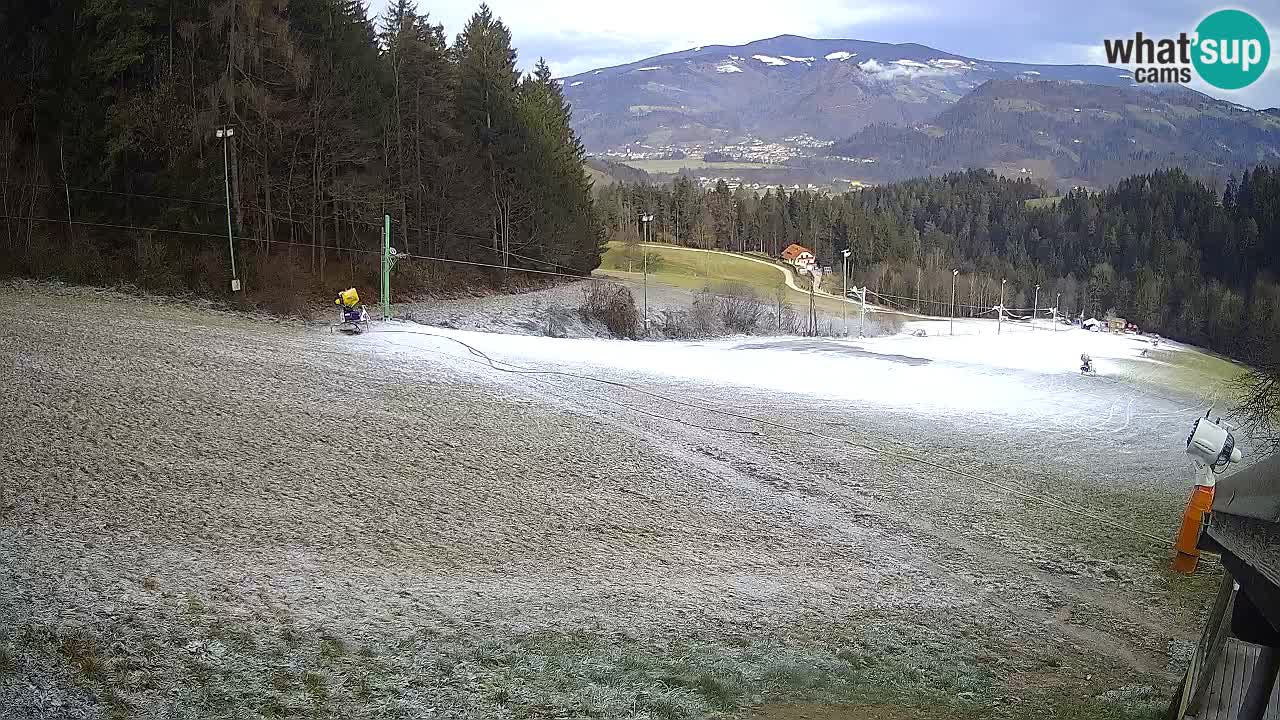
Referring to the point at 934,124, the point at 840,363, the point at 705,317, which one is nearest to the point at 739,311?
the point at 705,317

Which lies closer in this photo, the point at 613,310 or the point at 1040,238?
the point at 613,310

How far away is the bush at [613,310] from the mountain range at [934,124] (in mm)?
13937

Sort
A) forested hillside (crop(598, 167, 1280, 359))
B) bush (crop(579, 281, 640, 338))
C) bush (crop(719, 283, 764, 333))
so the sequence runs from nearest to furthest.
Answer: forested hillside (crop(598, 167, 1280, 359)) < bush (crop(579, 281, 640, 338)) < bush (crop(719, 283, 764, 333))

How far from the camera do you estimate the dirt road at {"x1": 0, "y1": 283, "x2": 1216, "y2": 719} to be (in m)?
6.02

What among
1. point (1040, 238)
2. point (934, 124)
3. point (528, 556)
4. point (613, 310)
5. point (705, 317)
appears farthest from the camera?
point (934, 124)

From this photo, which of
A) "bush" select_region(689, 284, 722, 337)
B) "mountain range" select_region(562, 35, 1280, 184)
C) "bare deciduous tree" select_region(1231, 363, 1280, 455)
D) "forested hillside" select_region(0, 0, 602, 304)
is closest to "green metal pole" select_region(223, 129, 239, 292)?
"forested hillside" select_region(0, 0, 602, 304)

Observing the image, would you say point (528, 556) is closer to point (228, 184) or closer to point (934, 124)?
point (228, 184)

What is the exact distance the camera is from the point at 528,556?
28.1 ft

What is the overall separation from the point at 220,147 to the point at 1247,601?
23062 mm

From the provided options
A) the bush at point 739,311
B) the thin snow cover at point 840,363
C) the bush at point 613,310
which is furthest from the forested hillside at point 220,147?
the bush at point 739,311

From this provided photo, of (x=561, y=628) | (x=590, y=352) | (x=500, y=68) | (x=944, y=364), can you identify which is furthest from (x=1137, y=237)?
(x=561, y=628)

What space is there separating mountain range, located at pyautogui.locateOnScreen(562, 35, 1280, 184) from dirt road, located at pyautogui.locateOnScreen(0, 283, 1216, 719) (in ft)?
44.9

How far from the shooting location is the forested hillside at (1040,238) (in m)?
17.7

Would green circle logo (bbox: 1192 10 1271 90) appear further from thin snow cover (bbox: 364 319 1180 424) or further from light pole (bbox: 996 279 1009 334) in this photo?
light pole (bbox: 996 279 1009 334)
